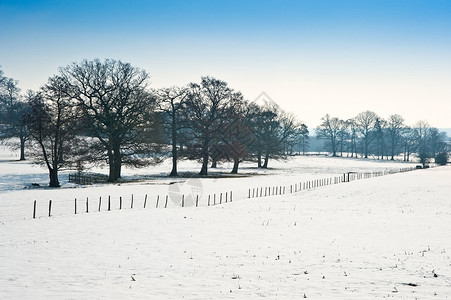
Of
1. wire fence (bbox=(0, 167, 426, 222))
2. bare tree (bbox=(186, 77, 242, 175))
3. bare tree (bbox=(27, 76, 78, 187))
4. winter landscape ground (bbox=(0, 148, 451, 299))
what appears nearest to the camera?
winter landscape ground (bbox=(0, 148, 451, 299))

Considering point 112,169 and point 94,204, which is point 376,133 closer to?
point 112,169

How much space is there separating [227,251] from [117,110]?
35.1 metres

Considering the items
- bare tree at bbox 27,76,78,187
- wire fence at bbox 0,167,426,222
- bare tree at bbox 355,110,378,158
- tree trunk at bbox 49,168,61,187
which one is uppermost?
bare tree at bbox 355,110,378,158

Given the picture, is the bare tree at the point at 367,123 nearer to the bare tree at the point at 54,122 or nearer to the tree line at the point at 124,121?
the tree line at the point at 124,121

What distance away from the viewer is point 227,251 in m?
16.2

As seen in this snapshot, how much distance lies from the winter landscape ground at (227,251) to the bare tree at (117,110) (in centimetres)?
1479

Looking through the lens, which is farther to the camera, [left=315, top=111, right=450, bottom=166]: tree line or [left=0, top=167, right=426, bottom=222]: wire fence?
[left=315, top=111, right=450, bottom=166]: tree line

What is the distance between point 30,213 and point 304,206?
2196 centimetres

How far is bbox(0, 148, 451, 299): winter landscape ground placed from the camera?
1122 cm

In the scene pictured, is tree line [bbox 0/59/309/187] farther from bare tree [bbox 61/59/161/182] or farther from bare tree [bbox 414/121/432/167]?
bare tree [bbox 414/121/432/167]

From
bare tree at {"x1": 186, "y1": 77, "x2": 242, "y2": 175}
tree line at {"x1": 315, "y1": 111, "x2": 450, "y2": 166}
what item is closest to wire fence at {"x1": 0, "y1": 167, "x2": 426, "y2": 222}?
bare tree at {"x1": 186, "y1": 77, "x2": 242, "y2": 175}

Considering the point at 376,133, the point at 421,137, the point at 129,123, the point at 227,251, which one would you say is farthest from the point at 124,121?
the point at 421,137

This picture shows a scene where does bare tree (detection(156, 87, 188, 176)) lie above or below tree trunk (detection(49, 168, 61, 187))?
above

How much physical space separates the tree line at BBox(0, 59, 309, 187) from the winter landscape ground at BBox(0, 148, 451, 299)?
11.5 meters
